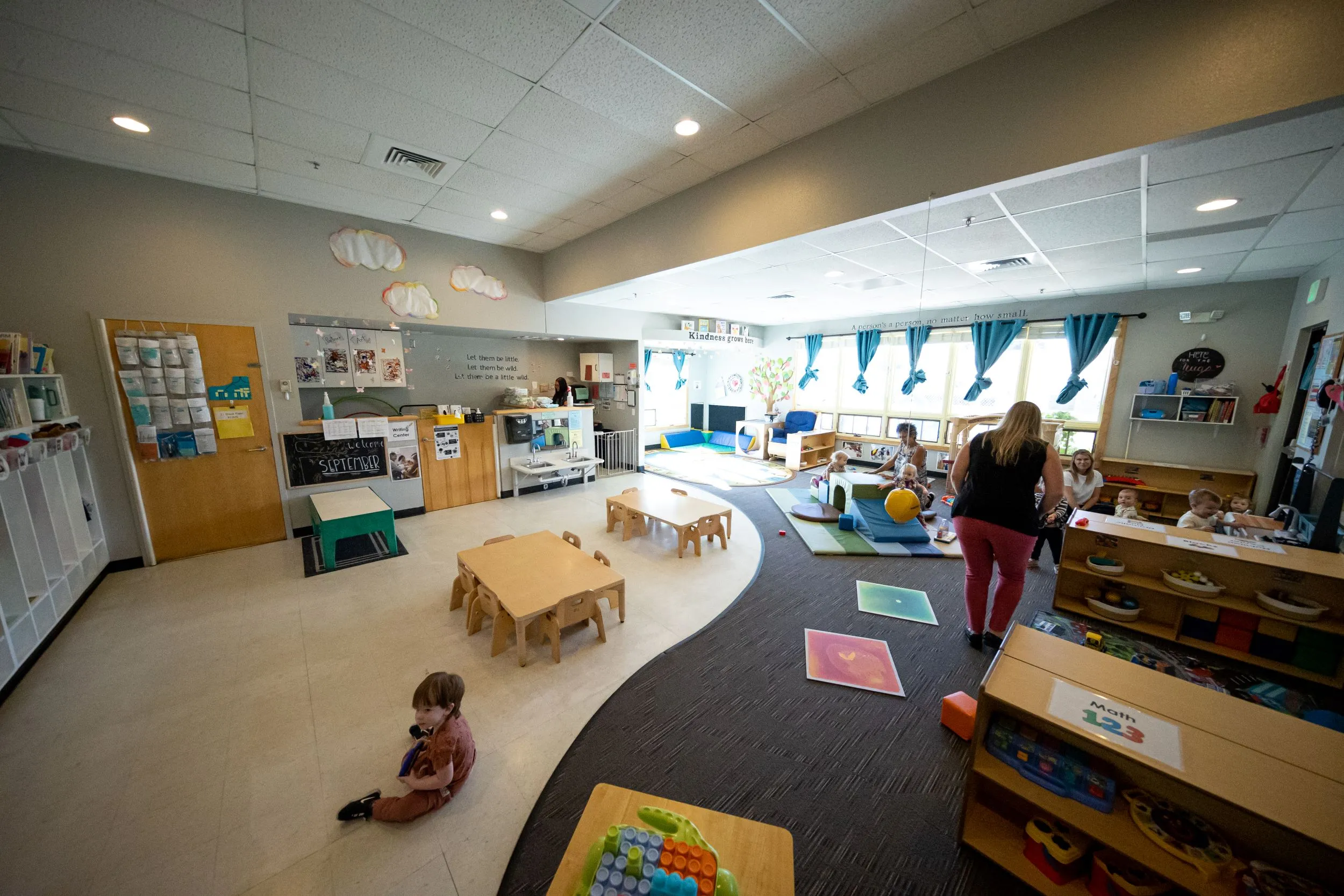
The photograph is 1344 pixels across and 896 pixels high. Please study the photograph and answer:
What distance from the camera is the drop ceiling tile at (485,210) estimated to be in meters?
3.80

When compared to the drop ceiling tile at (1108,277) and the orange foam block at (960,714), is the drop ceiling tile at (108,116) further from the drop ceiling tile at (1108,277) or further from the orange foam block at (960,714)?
the drop ceiling tile at (1108,277)

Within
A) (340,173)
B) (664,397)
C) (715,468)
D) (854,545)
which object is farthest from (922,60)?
(664,397)

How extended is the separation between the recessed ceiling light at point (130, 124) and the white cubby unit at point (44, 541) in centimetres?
207

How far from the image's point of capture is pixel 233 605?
3164mm

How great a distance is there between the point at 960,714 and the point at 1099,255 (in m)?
4.52

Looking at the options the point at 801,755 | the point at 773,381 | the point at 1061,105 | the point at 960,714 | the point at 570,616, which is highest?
the point at 1061,105

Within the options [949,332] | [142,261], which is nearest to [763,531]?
[949,332]

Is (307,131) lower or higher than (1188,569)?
higher

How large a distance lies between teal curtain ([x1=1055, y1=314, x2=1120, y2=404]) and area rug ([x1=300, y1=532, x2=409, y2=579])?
28.6ft

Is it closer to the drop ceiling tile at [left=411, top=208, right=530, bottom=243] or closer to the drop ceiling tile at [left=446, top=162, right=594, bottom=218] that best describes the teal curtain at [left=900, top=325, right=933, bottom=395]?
the drop ceiling tile at [left=446, top=162, right=594, bottom=218]

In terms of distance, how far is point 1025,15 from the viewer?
1.79 metres

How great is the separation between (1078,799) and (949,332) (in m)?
7.49

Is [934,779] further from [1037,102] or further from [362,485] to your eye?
[362,485]

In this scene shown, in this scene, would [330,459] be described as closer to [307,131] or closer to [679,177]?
[307,131]
